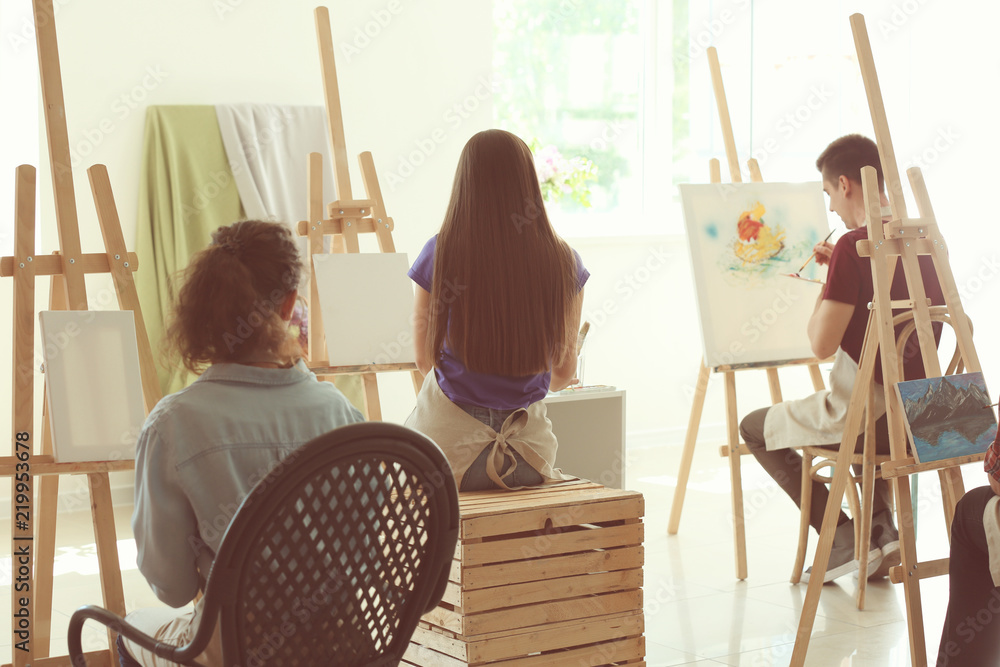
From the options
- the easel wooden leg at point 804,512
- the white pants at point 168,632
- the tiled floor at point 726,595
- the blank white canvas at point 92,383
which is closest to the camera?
the white pants at point 168,632

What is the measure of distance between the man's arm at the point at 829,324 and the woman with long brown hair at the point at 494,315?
0.97 m

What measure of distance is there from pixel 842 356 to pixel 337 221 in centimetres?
156

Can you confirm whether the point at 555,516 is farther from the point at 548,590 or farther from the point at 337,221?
the point at 337,221

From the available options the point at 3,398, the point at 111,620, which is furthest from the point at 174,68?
the point at 111,620

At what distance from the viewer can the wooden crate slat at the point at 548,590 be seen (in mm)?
2133

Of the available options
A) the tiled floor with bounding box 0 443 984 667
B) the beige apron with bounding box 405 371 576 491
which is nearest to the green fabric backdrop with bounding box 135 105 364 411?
the tiled floor with bounding box 0 443 984 667

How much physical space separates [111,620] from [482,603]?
34.2 inches

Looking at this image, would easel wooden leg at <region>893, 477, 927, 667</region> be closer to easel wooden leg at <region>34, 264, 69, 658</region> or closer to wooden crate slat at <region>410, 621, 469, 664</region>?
wooden crate slat at <region>410, 621, 469, 664</region>

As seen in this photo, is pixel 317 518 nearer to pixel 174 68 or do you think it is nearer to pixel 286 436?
pixel 286 436

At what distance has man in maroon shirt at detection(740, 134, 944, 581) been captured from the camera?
120 inches

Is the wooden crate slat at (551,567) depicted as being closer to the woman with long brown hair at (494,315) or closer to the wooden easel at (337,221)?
the woman with long brown hair at (494,315)

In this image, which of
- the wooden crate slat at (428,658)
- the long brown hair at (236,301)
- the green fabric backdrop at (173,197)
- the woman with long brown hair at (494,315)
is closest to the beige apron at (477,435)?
the woman with long brown hair at (494,315)

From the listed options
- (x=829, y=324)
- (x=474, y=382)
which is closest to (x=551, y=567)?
(x=474, y=382)

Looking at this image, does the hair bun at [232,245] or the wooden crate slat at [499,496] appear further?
the wooden crate slat at [499,496]
